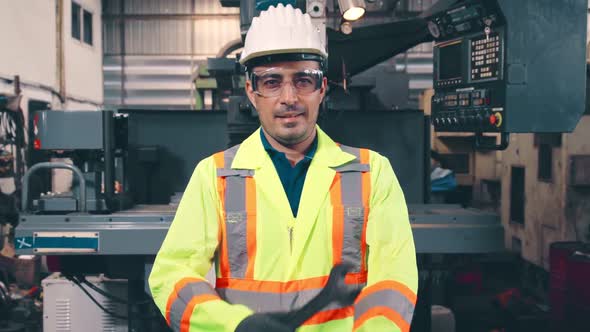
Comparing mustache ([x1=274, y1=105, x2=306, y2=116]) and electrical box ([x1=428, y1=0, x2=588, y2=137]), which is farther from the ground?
electrical box ([x1=428, y1=0, x2=588, y2=137])

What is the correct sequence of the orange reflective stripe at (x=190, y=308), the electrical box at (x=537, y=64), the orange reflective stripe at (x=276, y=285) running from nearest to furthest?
the orange reflective stripe at (x=190, y=308) < the orange reflective stripe at (x=276, y=285) < the electrical box at (x=537, y=64)

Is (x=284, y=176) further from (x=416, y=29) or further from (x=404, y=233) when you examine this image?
(x=416, y=29)

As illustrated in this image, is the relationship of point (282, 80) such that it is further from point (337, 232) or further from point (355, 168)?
point (337, 232)

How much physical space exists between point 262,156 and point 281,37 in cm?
31

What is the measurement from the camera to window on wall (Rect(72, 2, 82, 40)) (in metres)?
11.2

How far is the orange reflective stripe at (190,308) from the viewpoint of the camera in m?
1.34

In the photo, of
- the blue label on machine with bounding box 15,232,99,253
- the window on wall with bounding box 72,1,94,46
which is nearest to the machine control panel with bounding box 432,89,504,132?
the blue label on machine with bounding box 15,232,99,253

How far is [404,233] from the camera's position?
4.77 ft

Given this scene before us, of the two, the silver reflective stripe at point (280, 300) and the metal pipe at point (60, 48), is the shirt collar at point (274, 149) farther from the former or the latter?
the metal pipe at point (60, 48)

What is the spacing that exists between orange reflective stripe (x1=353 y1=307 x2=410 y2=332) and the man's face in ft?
1.57

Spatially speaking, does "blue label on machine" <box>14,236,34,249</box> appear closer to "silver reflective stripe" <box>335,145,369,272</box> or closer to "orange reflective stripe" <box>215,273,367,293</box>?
"orange reflective stripe" <box>215,273,367,293</box>

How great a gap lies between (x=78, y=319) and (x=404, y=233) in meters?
2.67

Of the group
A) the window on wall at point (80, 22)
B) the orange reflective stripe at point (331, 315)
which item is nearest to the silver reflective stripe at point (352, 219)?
the orange reflective stripe at point (331, 315)

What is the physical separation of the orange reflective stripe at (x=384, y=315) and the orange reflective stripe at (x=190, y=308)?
335 mm
